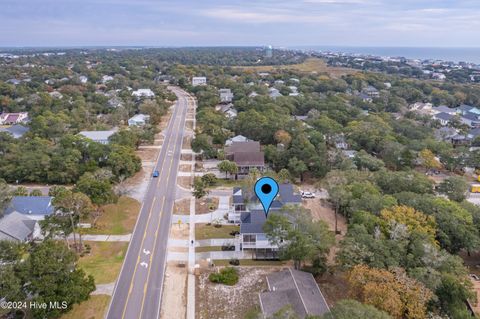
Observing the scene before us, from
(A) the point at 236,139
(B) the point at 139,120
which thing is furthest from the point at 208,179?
(B) the point at 139,120

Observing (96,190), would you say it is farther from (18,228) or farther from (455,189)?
(455,189)

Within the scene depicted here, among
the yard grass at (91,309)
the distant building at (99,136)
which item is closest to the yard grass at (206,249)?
the yard grass at (91,309)

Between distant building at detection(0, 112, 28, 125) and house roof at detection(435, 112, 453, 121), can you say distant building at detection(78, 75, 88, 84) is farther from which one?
house roof at detection(435, 112, 453, 121)

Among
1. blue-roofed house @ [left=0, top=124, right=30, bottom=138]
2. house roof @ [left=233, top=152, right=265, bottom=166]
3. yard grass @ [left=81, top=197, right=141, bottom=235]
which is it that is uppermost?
blue-roofed house @ [left=0, top=124, right=30, bottom=138]

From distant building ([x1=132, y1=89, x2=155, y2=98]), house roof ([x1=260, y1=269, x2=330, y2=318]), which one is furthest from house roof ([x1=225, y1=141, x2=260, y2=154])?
distant building ([x1=132, y1=89, x2=155, y2=98])

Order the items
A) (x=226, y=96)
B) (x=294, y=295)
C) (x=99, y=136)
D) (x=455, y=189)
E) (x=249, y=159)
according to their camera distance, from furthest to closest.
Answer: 1. (x=226, y=96)
2. (x=99, y=136)
3. (x=249, y=159)
4. (x=455, y=189)
5. (x=294, y=295)

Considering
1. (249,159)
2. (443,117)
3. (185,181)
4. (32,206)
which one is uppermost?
(443,117)
